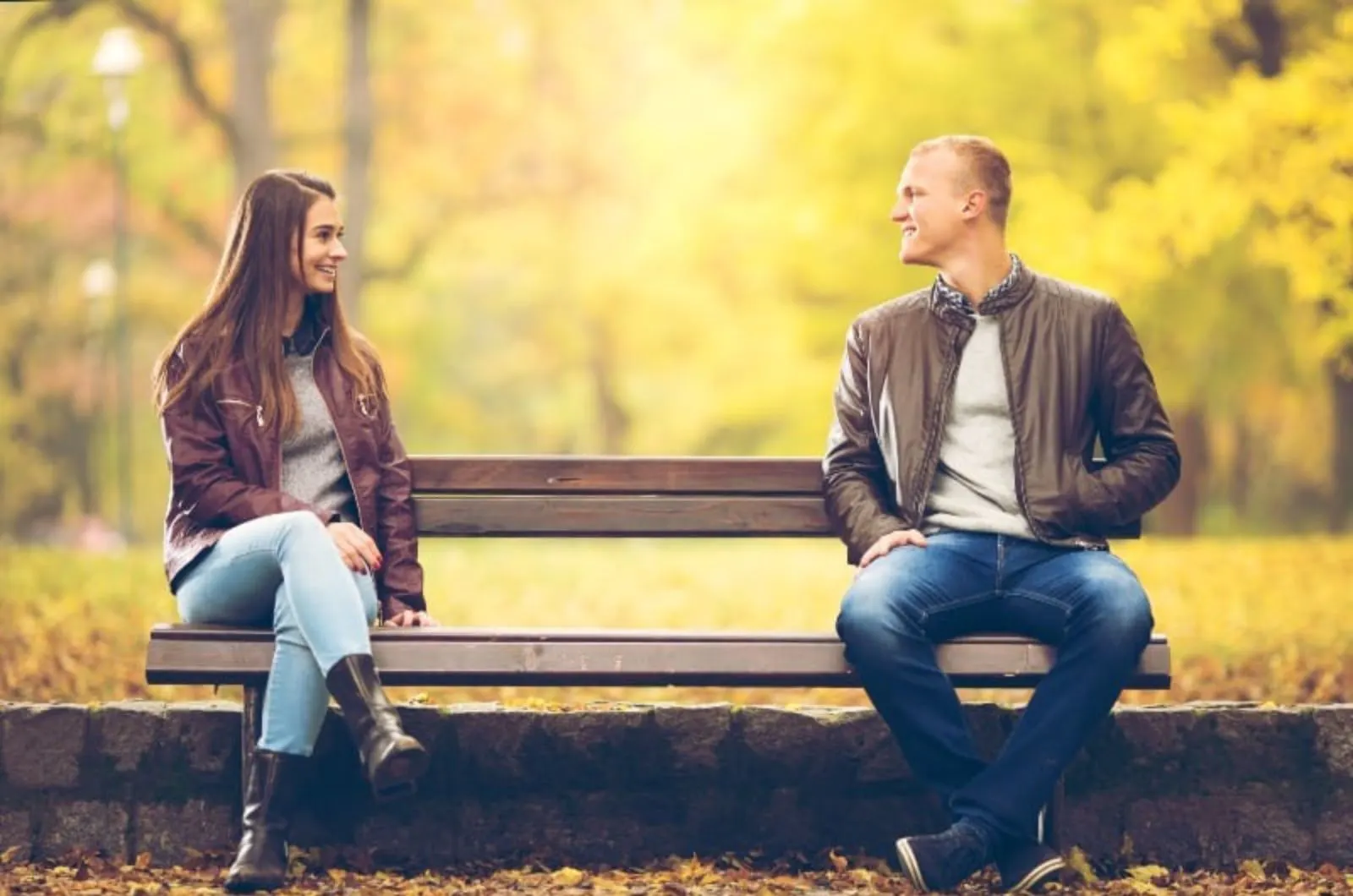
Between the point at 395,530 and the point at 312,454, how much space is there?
0.28 m

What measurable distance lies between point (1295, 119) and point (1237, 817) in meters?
5.51

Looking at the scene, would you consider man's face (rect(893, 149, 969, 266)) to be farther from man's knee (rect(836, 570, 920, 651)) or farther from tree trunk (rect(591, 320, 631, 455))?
tree trunk (rect(591, 320, 631, 455))

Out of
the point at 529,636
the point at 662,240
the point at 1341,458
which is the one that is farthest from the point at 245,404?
the point at 662,240

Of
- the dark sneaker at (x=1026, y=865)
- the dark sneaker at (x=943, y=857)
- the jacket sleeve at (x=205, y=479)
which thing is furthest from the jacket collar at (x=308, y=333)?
the dark sneaker at (x=1026, y=865)

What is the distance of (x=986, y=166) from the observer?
16.9 ft

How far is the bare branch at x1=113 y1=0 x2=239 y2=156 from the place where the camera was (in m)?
17.5

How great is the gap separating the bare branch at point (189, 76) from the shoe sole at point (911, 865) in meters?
14.0

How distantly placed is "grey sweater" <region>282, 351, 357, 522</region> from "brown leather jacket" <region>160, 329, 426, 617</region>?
0.04 m

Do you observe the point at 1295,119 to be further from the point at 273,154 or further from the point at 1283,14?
the point at 273,154

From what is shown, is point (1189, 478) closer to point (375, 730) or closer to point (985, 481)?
point (985, 481)

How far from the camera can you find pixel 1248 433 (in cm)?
3203

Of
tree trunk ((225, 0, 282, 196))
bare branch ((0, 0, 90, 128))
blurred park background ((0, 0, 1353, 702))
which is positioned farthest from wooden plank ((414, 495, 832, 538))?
tree trunk ((225, 0, 282, 196))

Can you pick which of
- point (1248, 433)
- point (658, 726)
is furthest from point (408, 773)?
point (1248, 433)

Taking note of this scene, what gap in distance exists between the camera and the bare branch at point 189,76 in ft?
57.6
